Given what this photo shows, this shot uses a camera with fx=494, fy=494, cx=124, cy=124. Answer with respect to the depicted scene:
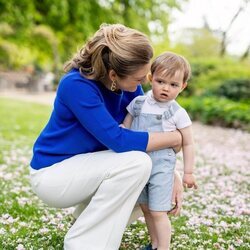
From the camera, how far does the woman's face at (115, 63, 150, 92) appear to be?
2875 mm

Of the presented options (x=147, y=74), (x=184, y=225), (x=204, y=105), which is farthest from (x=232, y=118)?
(x=147, y=74)

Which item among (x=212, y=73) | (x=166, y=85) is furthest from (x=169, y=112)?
(x=212, y=73)

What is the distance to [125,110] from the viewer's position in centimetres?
332

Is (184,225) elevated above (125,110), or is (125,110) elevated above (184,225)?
(125,110)

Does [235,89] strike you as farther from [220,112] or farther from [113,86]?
[113,86]

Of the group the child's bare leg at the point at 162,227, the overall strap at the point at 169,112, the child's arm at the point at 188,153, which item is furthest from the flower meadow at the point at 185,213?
the overall strap at the point at 169,112

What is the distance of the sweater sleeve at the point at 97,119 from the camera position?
2.82 metres

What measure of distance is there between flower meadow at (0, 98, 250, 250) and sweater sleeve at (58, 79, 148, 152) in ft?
2.76

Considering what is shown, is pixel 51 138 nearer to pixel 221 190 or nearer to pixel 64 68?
pixel 64 68

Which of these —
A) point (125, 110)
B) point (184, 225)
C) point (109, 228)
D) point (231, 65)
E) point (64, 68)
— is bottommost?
point (231, 65)

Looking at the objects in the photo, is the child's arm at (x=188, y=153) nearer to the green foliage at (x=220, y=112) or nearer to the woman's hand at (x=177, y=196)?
the woman's hand at (x=177, y=196)

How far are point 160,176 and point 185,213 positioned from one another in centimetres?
142

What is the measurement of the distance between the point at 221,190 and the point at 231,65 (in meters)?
13.8

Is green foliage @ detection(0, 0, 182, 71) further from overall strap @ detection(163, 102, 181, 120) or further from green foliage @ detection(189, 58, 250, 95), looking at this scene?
overall strap @ detection(163, 102, 181, 120)
